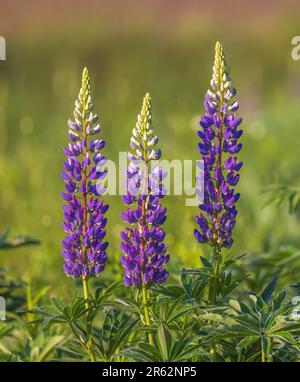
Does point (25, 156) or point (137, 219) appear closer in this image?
point (137, 219)

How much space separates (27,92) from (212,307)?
31.5 feet

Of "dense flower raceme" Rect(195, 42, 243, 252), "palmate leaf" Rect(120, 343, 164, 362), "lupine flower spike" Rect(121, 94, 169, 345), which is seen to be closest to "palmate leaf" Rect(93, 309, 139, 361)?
"palmate leaf" Rect(120, 343, 164, 362)

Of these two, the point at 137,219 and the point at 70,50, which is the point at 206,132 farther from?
the point at 70,50

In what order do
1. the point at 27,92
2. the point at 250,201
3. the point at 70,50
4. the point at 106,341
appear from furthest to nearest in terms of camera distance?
the point at 70,50
the point at 27,92
the point at 250,201
the point at 106,341

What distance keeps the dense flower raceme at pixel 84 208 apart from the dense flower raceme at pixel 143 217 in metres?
0.11

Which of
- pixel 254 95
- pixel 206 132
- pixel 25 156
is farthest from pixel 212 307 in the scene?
pixel 254 95

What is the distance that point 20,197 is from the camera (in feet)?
25.4

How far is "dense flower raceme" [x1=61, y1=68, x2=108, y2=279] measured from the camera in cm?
342

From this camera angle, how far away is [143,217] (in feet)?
11.1

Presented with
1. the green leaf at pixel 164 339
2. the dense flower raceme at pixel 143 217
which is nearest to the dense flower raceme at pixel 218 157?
the dense flower raceme at pixel 143 217

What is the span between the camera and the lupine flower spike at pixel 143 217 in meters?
3.37
